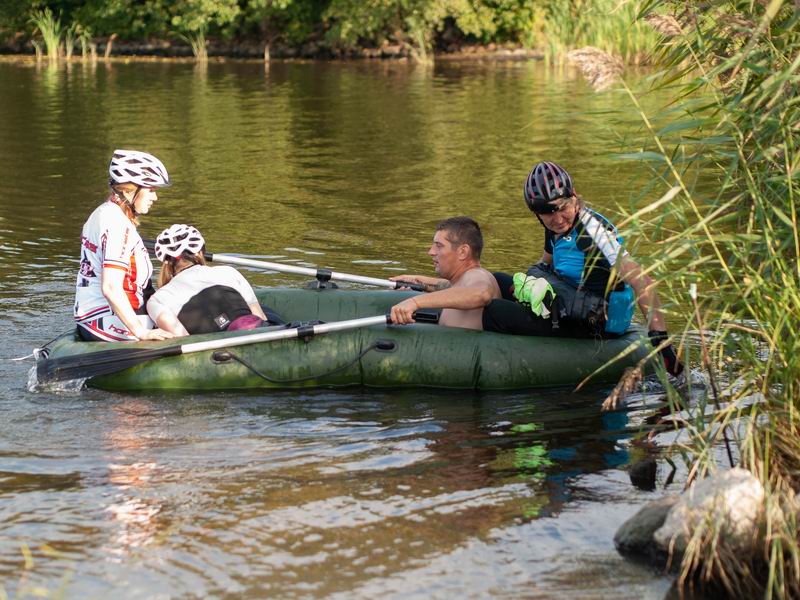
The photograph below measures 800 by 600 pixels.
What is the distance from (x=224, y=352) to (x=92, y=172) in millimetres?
9806

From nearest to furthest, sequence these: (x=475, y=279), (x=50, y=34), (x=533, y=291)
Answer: (x=533, y=291) < (x=475, y=279) < (x=50, y=34)

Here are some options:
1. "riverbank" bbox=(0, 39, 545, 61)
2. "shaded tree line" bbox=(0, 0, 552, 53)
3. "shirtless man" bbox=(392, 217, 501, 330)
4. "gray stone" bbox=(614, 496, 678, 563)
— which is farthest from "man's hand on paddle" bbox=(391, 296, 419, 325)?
"riverbank" bbox=(0, 39, 545, 61)

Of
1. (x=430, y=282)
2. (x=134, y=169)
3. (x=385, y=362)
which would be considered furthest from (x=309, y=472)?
(x=430, y=282)

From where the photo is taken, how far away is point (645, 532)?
4.50 metres

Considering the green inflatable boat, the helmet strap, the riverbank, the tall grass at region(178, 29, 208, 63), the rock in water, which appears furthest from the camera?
the riverbank

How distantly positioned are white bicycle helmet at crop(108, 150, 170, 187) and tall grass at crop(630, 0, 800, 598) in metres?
3.04

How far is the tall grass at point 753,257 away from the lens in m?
4.12

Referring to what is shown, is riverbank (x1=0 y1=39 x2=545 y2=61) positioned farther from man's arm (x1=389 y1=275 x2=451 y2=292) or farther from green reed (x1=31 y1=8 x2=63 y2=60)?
man's arm (x1=389 y1=275 x2=451 y2=292)

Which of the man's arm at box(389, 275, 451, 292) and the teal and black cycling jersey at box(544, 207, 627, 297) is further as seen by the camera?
the man's arm at box(389, 275, 451, 292)

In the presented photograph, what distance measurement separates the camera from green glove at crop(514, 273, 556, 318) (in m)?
6.73

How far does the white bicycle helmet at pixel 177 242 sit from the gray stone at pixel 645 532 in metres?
3.30

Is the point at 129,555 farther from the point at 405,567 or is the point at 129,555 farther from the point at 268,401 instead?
the point at 268,401

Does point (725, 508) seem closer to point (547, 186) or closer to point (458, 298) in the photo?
point (547, 186)

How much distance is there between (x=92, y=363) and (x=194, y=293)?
717 millimetres
